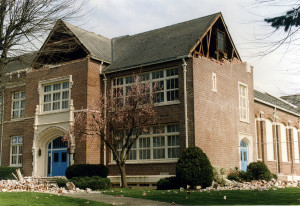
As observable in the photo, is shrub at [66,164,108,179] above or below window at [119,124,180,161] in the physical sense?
below

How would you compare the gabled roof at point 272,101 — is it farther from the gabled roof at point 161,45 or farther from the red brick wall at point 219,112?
the gabled roof at point 161,45

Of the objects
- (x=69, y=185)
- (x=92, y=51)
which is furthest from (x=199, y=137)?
(x=92, y=51)

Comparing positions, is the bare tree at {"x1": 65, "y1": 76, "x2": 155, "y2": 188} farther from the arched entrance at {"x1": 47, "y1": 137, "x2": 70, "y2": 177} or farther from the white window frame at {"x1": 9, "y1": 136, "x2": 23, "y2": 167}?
the white window frame at {"x1": 9, "y1": 136, "x2": 23, "y2": 167}

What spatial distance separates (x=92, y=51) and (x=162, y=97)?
5.94 meters

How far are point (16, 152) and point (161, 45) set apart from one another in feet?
44.2

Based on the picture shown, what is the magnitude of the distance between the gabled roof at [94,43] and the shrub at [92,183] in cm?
827

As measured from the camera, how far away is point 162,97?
78.2 ft

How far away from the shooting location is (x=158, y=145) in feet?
77.6

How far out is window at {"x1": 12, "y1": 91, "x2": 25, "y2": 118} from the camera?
30391 mm

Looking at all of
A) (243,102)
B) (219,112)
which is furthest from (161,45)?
(243,102)

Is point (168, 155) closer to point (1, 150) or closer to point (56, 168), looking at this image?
point (56, 168)

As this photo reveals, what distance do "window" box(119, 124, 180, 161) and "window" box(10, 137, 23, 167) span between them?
378 inches

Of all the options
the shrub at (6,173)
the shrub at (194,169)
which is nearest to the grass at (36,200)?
the shrub at (194,169)

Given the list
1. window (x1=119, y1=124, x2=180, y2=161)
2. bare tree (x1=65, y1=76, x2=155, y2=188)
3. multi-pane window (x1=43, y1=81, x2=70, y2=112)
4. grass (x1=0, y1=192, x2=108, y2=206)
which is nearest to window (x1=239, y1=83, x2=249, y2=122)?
window (x1=119, y1=124, x2=180, y2=161)
